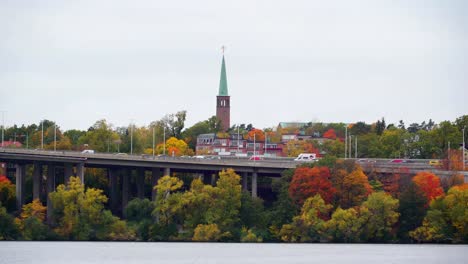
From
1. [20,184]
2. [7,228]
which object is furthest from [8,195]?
[7,228]

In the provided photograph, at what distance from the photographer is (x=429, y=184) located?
6107 inches

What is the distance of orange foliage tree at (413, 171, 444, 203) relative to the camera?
152 metres

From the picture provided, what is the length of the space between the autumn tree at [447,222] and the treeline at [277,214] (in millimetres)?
101

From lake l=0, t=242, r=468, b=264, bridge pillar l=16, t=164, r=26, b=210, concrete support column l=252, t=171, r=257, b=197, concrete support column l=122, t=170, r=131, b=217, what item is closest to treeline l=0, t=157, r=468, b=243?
lake l=0, t=242, r=468, b=264

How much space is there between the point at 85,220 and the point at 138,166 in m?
26.0

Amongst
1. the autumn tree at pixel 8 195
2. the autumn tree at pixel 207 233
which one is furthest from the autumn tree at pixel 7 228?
the autumn tree at pixel 8 195

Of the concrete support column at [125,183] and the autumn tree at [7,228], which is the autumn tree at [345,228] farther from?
the concrete support column at [125,183]

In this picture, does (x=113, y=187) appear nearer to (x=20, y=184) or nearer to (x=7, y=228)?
(x=20, y=184)

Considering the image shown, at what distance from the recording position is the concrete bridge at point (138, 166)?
540 ft

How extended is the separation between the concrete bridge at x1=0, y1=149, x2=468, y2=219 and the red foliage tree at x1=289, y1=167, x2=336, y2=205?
1246 cm

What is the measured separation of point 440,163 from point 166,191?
45.6 m

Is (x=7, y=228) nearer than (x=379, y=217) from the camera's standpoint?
Yes

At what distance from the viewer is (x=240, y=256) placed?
417 ft

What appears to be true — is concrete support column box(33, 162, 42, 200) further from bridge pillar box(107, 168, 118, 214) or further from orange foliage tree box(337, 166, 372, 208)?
orange foliage tree box(337, 166, 372, 208)
